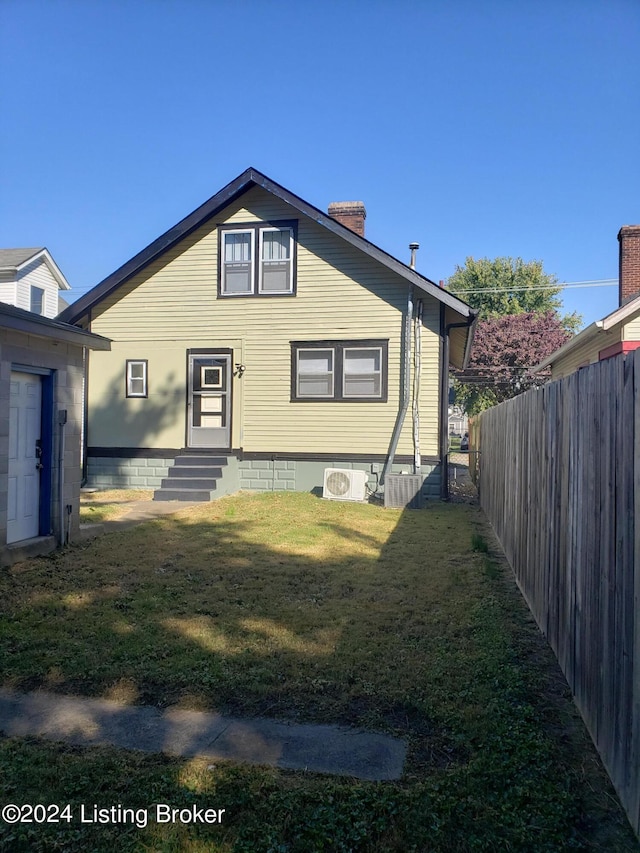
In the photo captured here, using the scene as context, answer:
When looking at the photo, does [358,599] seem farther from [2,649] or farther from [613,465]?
[613,465]

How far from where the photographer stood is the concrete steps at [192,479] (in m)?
12.6

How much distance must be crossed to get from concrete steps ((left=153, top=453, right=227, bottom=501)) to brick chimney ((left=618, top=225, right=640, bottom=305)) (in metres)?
11.2

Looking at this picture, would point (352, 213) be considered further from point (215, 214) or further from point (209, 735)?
point (209, 735)

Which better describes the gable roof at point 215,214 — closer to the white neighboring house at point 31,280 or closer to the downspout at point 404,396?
the downspout at point 404,396

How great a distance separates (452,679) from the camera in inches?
156

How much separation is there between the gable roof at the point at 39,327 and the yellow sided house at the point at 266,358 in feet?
17.7

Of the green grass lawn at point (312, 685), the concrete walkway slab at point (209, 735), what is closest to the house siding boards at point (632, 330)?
the green grass lawn at point (312, 685)

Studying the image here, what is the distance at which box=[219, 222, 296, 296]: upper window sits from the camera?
14.1 metres

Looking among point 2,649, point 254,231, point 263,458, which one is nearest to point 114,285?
point 254,231

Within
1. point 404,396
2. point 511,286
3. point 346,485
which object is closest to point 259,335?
point 404,396

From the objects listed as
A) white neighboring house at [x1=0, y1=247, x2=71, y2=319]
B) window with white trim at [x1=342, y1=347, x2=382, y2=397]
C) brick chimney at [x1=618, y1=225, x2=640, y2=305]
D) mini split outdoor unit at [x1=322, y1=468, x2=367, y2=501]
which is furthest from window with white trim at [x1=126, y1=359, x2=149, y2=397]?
white neighboring house at [x1=0, y1=247, x2=71, y2=319]

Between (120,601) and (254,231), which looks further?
(254,231)

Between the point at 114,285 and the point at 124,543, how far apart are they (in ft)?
26.5

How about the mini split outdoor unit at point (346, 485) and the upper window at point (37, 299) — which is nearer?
the mini split outdoor unit at point (346, 485)
